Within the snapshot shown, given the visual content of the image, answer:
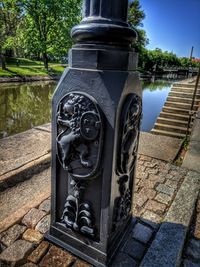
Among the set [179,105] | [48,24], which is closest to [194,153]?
[179,105]

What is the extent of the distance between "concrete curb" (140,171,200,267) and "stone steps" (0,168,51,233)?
1.41 meters

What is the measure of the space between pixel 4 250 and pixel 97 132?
139cm

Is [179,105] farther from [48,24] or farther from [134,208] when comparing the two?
[48,24]

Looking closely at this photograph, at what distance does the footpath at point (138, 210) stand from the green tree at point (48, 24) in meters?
24.0

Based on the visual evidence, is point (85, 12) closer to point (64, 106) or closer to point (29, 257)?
point (64, 106)

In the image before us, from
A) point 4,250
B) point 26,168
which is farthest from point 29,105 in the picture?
point 4,250

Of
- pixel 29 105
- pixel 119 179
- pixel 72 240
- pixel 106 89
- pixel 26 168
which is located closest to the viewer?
pixel 106 89

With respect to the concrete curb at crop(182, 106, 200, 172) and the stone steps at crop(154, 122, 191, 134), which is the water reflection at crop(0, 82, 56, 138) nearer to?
the stone steps at crop(154, 122, 191, 134)

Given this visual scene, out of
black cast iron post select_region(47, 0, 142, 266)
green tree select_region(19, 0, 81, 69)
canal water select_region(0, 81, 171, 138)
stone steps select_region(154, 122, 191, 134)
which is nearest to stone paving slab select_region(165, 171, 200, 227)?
black cast iron post select_region(47, 0, 142, 266)

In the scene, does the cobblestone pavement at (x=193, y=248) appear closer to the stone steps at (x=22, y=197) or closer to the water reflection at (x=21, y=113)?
the stone steps at (x=22, y=197)

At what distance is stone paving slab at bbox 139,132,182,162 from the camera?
439 cm

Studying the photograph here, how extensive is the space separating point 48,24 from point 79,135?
28268mm

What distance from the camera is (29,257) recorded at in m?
1.93

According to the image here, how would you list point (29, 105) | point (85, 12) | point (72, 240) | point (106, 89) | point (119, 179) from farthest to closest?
point (29, 105) → point (72, 240) → point (119, 179) → point (85, 12) → point (106, 89)
